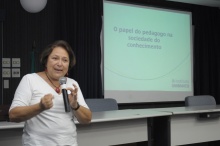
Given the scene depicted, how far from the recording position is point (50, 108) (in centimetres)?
138

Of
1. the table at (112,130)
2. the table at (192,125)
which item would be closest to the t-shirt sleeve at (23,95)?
the table at (112,130)

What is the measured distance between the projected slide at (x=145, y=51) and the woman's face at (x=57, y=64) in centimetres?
303

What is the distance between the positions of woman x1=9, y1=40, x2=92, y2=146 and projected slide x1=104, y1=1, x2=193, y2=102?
3031 millimetres

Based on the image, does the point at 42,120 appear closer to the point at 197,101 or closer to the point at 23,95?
the point at 23,95

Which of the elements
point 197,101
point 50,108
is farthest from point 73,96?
point 197,101

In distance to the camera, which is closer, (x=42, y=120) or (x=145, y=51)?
(x=42, y=120)

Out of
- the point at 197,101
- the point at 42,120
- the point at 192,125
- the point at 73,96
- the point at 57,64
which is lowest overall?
the point at 192,125

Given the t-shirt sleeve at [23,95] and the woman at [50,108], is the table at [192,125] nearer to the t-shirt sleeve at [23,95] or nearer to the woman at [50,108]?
the woman at [50,108]

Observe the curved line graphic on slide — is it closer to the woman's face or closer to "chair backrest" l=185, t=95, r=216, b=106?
"chair backrest" l=185, t=95, r=216, b=106

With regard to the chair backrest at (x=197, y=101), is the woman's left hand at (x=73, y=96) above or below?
above

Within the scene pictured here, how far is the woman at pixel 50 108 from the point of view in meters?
1.42

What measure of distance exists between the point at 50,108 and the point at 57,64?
0.28 metres

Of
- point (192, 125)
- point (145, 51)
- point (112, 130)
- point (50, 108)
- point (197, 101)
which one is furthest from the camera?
point (145, 51)

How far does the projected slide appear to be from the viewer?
463 centimetres
